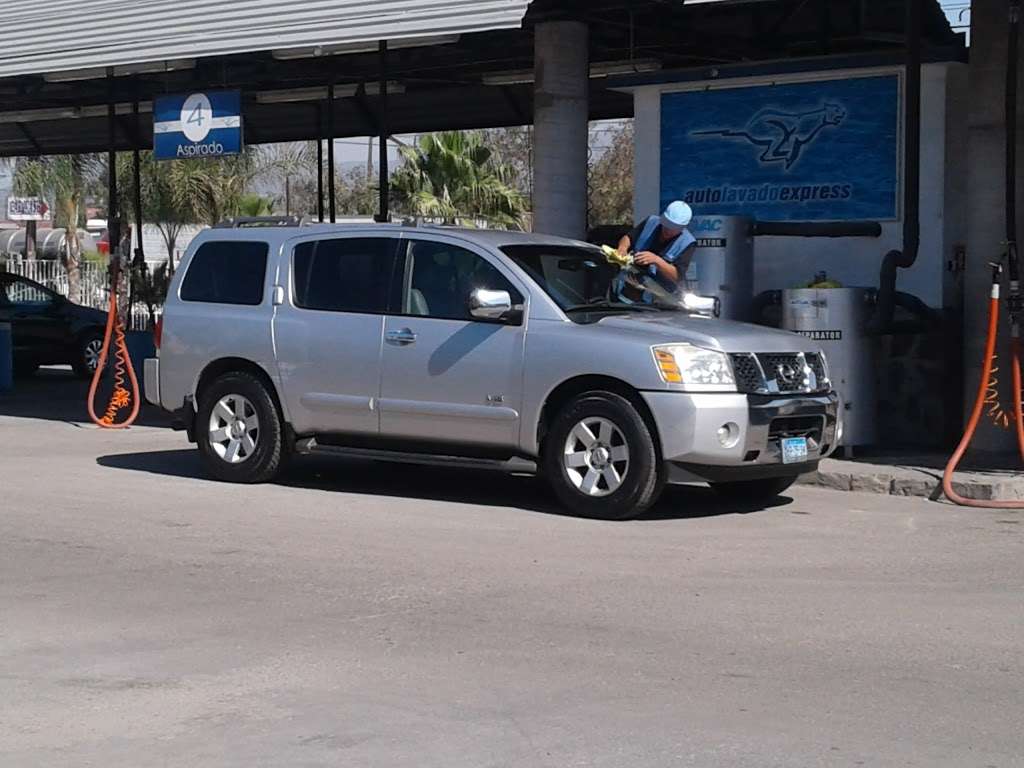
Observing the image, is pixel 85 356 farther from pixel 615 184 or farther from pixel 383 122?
pixel 615 184

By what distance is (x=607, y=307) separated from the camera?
11.1m

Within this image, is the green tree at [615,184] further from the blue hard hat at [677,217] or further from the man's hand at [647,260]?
the man's hand at [647,260]

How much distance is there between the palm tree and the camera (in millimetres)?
34344

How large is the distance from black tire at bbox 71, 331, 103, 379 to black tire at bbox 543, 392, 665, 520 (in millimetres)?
14960

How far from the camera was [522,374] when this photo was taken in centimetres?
1064

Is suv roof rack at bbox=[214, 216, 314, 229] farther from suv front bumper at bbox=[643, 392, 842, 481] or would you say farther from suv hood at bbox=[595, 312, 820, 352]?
suv front bumper at bbox=[643, 392, 842, 481]

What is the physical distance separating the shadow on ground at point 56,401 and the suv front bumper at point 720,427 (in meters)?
8.24

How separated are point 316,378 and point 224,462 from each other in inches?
45.7

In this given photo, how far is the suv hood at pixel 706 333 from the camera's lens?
33.7ft

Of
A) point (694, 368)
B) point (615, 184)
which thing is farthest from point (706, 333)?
point (615, 184)

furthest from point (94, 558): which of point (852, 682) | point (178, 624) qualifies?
point (852, 682)

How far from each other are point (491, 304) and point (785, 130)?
5329 millimetres

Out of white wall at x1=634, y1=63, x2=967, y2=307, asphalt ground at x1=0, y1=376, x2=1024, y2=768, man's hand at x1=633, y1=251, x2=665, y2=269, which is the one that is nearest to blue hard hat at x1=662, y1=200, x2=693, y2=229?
man's hand at x1=633, y1=251, x2=665, y2=269

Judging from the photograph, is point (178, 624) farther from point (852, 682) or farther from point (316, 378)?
point (316, 378)
